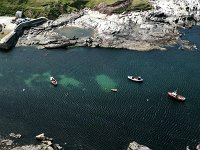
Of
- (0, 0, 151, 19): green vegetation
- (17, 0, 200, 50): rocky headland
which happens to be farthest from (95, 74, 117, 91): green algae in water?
(0, 0, 151, 19): green vegetation

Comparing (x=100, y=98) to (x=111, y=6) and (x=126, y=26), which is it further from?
(x=111, y=6)

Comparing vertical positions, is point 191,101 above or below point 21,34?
below

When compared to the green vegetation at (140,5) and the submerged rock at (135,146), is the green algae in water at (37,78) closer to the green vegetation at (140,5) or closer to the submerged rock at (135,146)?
the submerged rock at (135,146)

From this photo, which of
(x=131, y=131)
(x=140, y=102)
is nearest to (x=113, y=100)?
(x=140, y=102)

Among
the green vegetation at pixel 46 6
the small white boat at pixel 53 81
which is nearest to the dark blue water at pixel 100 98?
the small white boat at pixel 53 81

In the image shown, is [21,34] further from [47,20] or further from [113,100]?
[113,100]

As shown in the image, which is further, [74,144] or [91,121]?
[91,121]
